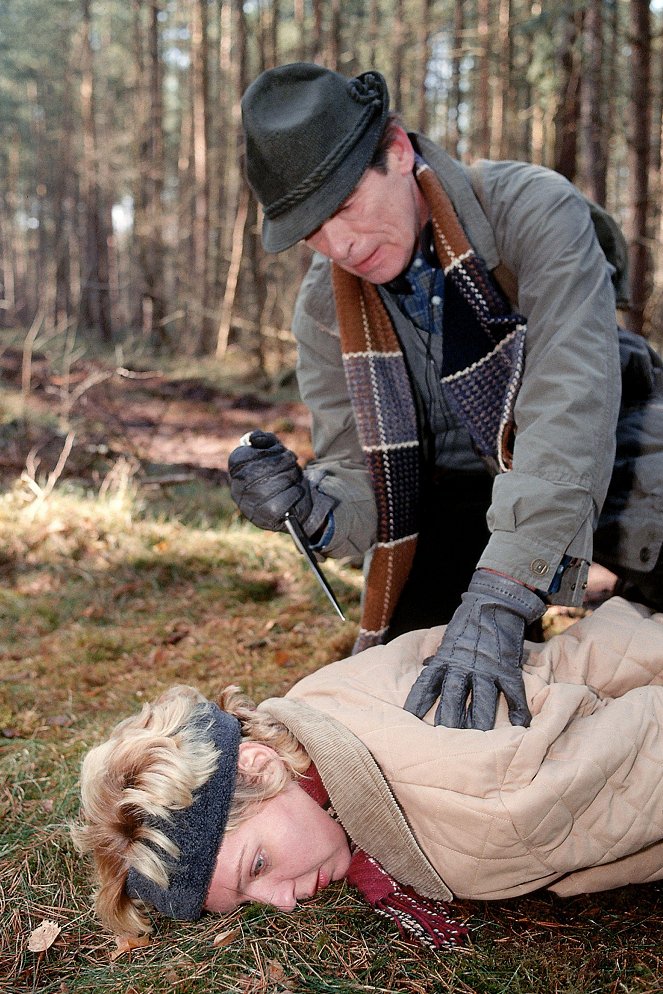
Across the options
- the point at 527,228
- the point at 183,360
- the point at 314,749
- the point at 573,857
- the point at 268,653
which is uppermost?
the point at 527,228

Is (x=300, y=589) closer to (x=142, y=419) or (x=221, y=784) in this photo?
(x=221, y=784)

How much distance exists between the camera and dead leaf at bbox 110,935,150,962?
74.2 inches

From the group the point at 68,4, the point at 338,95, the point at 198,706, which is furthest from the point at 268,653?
the point at 68,4

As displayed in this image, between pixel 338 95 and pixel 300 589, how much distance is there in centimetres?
256

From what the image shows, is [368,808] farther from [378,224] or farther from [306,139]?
[306,139]

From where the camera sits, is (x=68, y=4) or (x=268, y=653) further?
(x=68, y=4)

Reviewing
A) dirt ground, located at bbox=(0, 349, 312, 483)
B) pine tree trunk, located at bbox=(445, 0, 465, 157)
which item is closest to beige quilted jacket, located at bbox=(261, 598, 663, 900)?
dirt ground, located at bbox=(0, 349, 312, 483)

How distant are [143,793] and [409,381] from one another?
173 centimetres

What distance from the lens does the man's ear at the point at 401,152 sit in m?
2.54

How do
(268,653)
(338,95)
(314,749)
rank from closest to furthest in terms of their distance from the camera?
(314,749)
(338,95)
(268,653)

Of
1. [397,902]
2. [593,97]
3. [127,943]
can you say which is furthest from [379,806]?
[593,97]

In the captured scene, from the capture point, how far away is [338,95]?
7.83 ft

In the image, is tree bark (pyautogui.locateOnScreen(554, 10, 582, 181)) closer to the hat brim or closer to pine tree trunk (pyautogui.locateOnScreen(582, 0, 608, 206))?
pine tree trunk (pyautogui.locateOnScreen(582, 0, 608, 206))

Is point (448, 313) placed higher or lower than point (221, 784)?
higher
